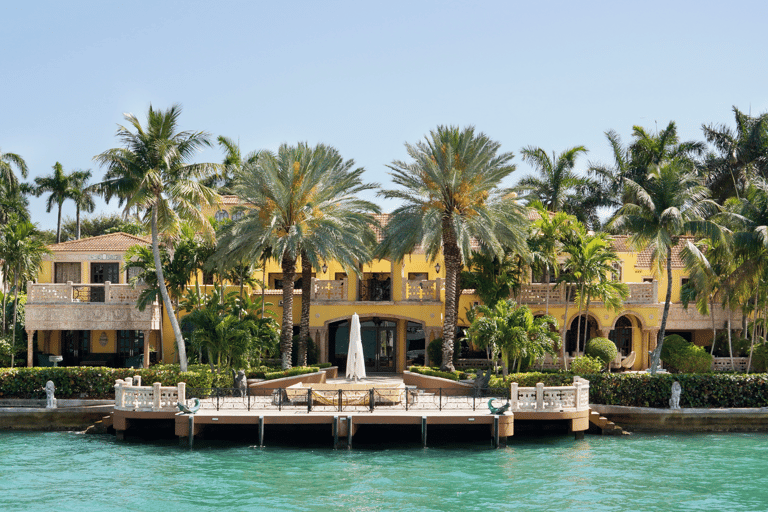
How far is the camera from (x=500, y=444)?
27.8m

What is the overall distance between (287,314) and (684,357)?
62.8ft

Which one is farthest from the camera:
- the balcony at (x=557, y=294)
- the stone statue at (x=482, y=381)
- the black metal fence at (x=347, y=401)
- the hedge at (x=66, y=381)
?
the balcony at (x=557, y=294)

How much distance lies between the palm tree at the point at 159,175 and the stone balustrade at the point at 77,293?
Result: 540 cm

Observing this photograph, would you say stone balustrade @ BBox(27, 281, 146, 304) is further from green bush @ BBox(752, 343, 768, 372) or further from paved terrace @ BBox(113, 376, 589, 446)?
green bush @ BBox(752, 343, 768, 372)

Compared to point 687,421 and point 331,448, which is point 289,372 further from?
point 687,421

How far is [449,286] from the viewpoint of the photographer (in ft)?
120

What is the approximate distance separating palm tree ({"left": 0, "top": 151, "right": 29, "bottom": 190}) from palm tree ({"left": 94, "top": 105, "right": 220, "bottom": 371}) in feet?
86.6

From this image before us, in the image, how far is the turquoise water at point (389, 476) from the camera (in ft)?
67.8

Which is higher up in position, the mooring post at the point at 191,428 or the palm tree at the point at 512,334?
the palm tree at the point at 512,334

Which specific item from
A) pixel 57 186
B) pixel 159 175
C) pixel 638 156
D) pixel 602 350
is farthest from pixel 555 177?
pixel 57 186

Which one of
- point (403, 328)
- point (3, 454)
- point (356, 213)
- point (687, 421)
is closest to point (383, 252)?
point (356, 213)

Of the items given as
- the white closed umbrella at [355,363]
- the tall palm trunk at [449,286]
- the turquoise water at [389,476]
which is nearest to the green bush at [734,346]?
the turquoise water at [389,476]

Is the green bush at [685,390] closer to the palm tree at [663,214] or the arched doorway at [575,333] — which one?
the palm tree at [663,214]

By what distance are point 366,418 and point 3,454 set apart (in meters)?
12.1
